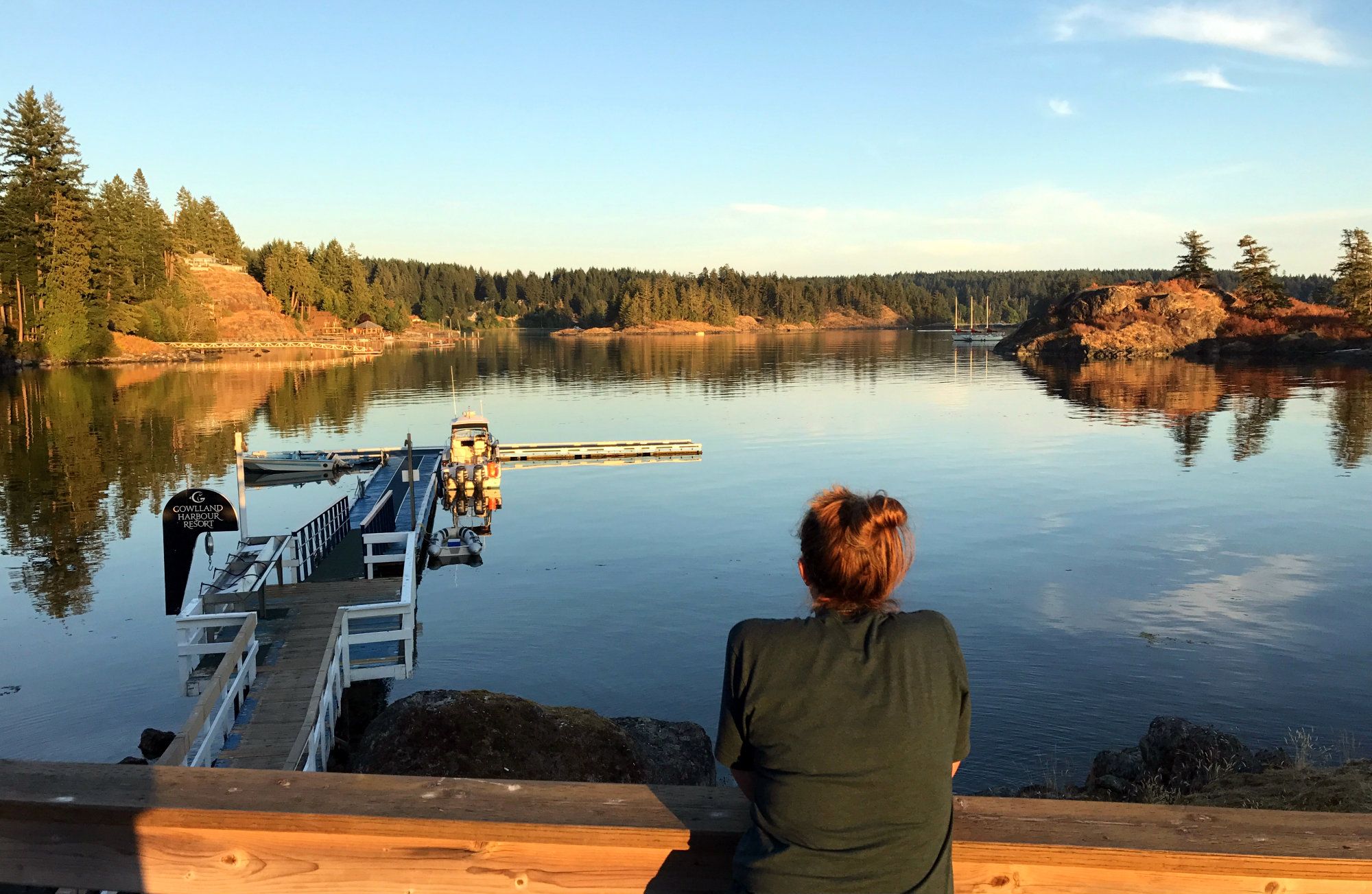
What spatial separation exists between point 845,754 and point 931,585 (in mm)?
20760

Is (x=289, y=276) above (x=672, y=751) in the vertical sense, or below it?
above

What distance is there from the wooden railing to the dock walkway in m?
7.21

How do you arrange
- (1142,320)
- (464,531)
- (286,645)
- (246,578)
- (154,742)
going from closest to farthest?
1. (154,742)
2. (286,645)
3. (246,578)
4. (464,531)
5. (1142,320)

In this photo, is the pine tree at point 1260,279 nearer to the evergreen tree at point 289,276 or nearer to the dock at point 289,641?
the dock at point 289,641

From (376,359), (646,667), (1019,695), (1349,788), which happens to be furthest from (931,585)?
(376,359)

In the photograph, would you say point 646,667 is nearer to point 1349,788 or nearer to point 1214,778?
point 1214,778

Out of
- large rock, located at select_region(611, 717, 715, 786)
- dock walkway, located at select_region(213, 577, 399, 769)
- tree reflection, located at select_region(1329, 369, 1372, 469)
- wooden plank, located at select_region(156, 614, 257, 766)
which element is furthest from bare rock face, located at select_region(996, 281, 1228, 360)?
wooden plank, located at select_region(156, 614, 257, 766)

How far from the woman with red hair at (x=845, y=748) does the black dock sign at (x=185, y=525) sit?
16727 mm

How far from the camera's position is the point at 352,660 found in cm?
1755

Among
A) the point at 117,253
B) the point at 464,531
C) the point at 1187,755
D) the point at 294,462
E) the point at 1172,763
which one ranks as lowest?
the point at 464,531

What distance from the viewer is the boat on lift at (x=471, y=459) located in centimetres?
3688

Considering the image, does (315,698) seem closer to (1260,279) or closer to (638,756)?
(638,756)

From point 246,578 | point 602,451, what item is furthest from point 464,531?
point 602,451

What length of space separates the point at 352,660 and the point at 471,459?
22.1 m
